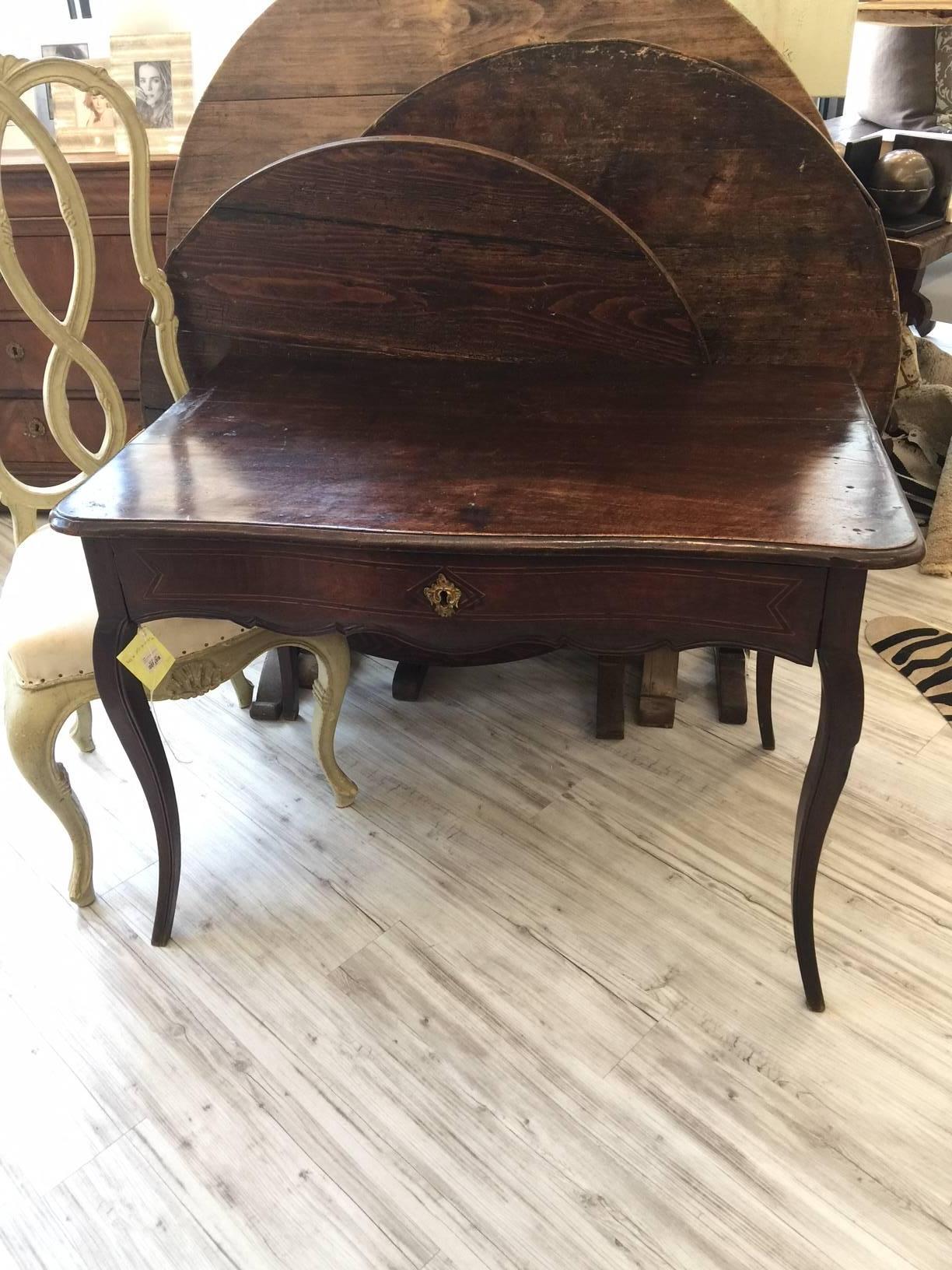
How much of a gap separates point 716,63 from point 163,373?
3.14ft

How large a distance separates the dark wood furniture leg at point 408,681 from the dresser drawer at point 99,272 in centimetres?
105

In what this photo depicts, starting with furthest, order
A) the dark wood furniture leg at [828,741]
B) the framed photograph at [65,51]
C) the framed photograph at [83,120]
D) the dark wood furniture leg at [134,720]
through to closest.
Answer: the framed photograph at [65,51] < the framed photograph at [83,120] < the dark wood furniture leg at [134,720] < the dark wood furniture leg at [828,741]

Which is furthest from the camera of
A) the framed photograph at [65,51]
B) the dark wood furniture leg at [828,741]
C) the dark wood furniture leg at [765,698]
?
the framed photograph at [65,51]

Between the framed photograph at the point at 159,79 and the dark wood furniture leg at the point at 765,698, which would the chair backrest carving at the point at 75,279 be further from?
the dark wood furniture leg at the point at 765,698

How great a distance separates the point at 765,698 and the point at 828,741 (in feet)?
2.00

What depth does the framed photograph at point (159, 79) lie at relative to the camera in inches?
76.0

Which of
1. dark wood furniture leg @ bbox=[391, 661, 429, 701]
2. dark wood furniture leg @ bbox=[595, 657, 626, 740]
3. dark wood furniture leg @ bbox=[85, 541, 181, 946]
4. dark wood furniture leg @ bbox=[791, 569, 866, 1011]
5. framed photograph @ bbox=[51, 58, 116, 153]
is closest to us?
dark wood furniture leg @ bbox=[791, 569, 866, 1011]

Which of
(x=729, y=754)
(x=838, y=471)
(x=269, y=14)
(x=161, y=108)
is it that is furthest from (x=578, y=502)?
(x=161, y=108)

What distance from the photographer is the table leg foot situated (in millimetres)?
1183

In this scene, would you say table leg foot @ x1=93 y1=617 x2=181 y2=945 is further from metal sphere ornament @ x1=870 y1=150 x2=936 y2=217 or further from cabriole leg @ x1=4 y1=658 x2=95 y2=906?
metal sphere ornament @ x1=870 y1=150 x2=936 y2=217

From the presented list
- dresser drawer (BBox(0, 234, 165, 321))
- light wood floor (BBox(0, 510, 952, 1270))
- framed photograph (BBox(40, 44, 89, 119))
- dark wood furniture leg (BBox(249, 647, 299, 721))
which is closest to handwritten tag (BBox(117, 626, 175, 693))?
light wood floor (BBox(0, 510, 952, 1270))

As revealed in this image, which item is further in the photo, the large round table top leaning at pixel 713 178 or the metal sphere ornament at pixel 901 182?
the metal sphere ornament at pixel 901 182

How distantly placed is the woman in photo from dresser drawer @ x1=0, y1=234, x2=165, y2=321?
0.82 ft

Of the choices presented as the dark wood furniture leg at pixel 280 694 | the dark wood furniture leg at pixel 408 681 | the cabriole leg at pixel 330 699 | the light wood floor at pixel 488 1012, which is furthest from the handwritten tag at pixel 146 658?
the dark wood furniture leg at pixel 408 681
